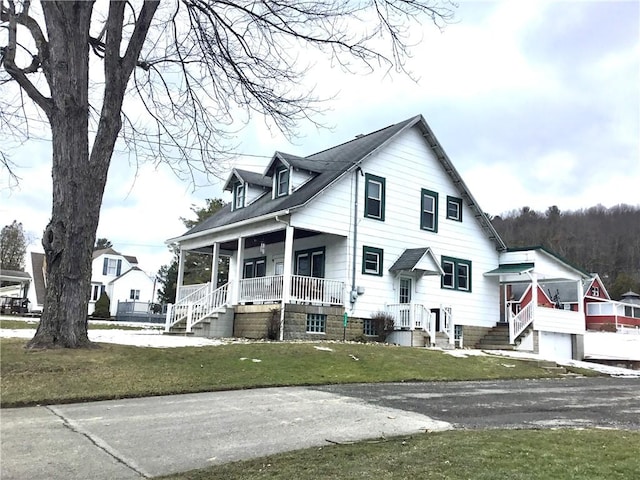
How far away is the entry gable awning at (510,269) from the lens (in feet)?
76.9

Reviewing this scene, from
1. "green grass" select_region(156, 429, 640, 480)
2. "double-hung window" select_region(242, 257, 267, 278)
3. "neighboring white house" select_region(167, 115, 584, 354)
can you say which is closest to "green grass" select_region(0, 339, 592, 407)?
"neighboring white house" select_region(167, 115, 584, 354)

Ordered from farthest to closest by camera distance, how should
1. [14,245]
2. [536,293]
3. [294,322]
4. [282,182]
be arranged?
[14,245], [282,182], [536,293], [294,322]

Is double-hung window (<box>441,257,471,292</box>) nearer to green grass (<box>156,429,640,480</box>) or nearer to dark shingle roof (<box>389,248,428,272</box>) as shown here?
dark shingle roof (<box>389,248,428,272</box>)

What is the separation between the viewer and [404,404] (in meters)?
8.60

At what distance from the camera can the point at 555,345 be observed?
75.0ft

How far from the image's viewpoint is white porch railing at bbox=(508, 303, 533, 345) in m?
22.1

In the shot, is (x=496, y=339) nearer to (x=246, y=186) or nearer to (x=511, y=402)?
(x=246, y=186)

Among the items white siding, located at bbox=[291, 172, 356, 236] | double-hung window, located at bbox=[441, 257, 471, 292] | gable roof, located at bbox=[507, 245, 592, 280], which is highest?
white siding, located at bbox=[291, 172, 356, 236]

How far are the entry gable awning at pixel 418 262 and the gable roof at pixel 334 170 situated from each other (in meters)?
3.96

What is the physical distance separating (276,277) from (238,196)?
22.8 ft

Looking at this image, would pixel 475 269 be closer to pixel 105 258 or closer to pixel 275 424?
pixel 275 424

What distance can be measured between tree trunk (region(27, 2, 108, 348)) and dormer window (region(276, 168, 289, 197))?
11.5 m

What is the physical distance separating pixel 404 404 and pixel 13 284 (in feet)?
194

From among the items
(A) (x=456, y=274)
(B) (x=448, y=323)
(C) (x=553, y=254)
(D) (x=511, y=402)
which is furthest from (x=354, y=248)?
(D) (x=511, y=402)
